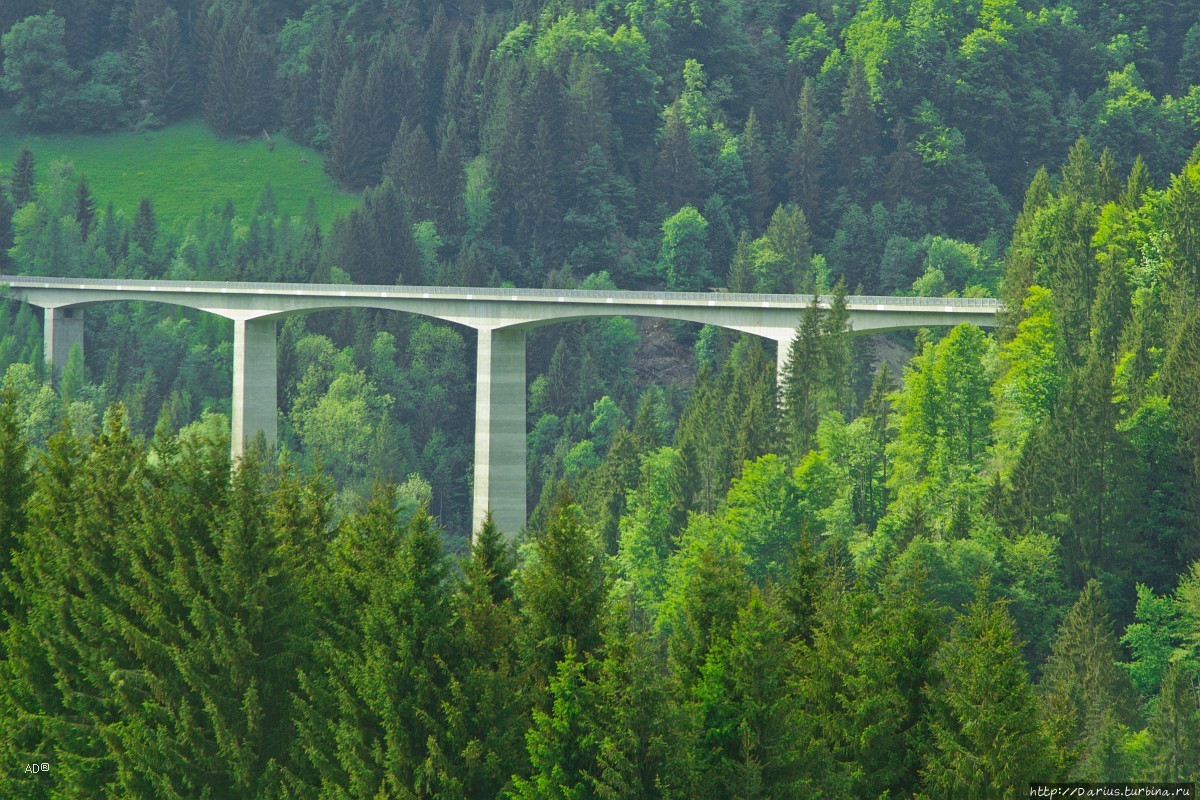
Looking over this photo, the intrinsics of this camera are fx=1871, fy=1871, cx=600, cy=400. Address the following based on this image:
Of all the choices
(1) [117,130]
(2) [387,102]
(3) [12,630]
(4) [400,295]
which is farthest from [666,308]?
(1) [117,130]

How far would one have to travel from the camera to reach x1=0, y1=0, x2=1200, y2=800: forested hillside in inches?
1203

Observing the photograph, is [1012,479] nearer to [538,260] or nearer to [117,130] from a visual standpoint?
[538,260]

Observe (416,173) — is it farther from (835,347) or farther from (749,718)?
(749,718)

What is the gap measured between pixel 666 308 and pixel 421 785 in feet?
191

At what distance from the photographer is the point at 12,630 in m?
34.9

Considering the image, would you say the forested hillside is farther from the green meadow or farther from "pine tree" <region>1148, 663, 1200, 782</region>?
the green meadow

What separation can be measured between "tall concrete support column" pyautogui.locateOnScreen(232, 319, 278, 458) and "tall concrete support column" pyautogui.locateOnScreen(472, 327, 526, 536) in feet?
55.1

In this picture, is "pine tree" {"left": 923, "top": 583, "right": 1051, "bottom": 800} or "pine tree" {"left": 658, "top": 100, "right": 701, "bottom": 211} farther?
"pine tree" {"left": 658, "top": 100, "right": 701, "bottom": 211}

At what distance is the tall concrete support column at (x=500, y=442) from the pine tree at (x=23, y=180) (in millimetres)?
66503

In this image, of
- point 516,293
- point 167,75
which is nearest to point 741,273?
point 516,293

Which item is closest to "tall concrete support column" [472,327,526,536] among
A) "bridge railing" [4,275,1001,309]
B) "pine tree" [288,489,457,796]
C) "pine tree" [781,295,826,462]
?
"bridge railing" [4,275,1001,309]

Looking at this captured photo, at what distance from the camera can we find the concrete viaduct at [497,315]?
8006 centimetres

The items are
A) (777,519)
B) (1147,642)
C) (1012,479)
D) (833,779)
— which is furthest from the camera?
(777,519)

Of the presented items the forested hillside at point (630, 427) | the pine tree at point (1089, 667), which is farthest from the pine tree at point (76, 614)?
the pine tree at point (1089, 667)
